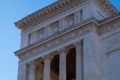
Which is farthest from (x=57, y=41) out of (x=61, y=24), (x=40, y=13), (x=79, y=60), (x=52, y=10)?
(x=40, y=13)

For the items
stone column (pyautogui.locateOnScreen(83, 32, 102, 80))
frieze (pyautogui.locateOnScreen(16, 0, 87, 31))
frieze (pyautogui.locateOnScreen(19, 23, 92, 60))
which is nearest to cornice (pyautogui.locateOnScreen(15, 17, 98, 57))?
frieze (pyautogui.locateOnScreen(19, 23, 92, 60))

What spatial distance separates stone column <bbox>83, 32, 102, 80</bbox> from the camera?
3184cm

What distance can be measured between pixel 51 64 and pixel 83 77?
6662mm

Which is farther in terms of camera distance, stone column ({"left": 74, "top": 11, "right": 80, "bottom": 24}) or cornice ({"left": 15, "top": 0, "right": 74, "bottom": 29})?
cornice ({"left": 15, "top": 0, "right": 74, "bottom": 29})

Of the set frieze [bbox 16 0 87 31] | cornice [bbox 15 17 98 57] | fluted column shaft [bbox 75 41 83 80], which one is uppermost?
frieze [bbox 16 0 87 31]

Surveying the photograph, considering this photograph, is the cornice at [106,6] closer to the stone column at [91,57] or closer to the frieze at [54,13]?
the frieze at [54,13]

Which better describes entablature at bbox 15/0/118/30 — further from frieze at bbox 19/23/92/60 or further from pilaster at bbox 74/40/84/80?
pilaster at bbox 74/40/84/80

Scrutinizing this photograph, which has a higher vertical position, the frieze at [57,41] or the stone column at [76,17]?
the stone column at [76,17]

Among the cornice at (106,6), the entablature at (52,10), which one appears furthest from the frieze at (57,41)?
the cornice at (106,6)

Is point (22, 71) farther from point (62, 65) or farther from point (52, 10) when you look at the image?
point (52, 10)

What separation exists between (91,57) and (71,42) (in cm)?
297

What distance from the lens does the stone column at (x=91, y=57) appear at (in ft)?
104

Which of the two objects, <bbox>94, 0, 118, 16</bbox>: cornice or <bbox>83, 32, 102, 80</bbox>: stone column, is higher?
<bbox>94, 0, 118, 16</bbox>: cornice

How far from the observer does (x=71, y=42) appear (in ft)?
114
